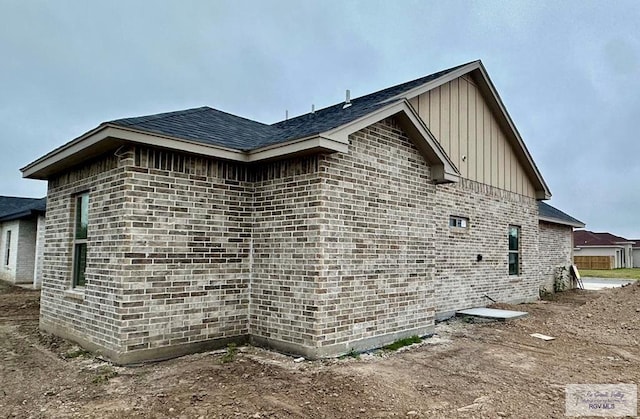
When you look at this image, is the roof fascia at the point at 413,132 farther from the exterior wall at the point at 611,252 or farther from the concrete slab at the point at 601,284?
the exterior wall at the point at 611,252

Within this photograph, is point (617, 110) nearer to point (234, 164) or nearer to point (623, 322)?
point (623, 322)

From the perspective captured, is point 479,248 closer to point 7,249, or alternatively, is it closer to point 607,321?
point 607,321

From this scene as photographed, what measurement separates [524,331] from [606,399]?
14.2ft

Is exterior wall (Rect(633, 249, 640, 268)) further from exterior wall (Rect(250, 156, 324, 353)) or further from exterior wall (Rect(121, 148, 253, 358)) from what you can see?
exterior wall (Rect(121, 148, 253, 358))

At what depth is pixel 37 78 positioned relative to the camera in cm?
2333

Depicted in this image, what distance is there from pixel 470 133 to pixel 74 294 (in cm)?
972

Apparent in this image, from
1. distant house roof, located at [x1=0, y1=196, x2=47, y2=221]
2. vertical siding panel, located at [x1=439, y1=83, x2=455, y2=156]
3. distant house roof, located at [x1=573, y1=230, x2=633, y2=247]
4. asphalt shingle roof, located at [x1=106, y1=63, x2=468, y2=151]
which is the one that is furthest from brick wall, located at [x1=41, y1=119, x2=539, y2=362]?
distant house roof, located at [x1=573, y1=230, x2=633, y2=247]

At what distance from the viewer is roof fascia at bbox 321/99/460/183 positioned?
648cm

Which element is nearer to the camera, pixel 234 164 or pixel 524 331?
pixel 234 164

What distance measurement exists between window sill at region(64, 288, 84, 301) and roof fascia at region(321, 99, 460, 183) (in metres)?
4.62

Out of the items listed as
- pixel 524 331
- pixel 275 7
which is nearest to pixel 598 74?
pixel 275 7

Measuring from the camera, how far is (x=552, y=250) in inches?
697

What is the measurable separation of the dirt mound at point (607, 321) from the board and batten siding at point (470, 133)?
3980 mm

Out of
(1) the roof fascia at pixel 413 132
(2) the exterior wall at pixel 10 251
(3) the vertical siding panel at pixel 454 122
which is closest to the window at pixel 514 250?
(3) the vertical siding panel at pixel 454 122
